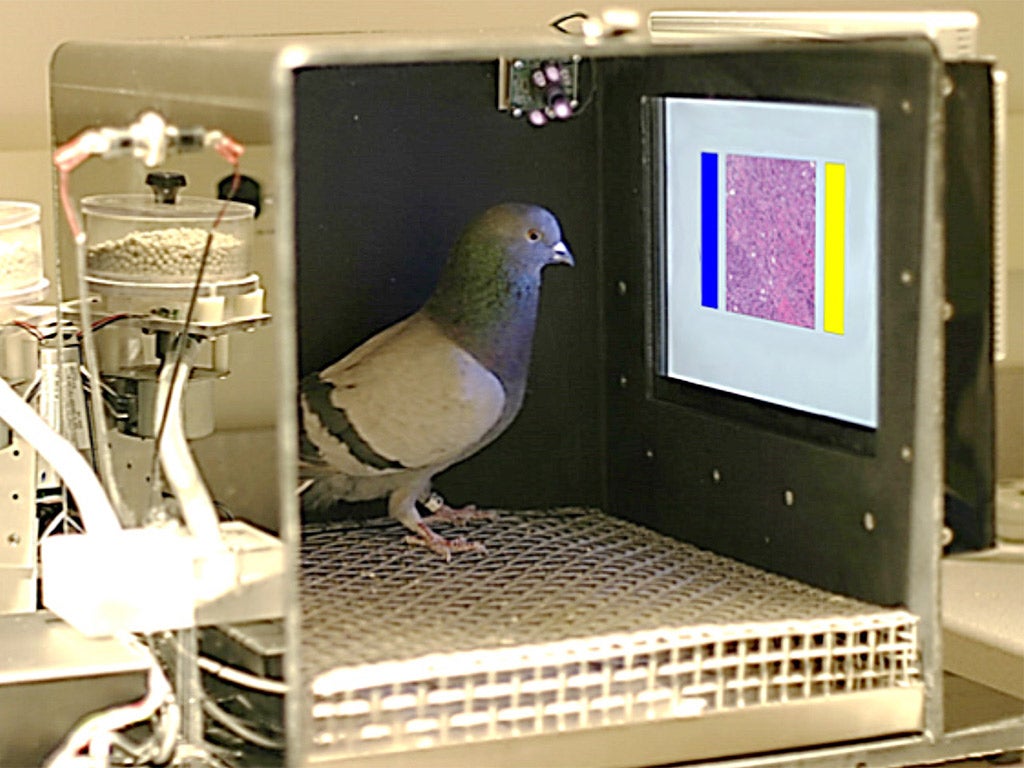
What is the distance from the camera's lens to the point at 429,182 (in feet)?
4.75

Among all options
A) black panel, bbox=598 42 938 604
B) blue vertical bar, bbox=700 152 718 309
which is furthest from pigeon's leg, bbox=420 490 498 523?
blue vertical bar, bbox=700 152 718 309

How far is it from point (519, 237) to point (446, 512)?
21 cm

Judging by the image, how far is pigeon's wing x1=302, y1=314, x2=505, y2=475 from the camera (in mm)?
1311

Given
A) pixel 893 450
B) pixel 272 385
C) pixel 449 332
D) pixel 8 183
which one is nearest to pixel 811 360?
pixel 893 450

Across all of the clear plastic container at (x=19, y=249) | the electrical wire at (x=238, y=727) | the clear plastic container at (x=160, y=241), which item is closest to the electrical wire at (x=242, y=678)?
the electrical wire at (x=238, y=727)

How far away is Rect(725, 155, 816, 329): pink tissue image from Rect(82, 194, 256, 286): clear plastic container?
0.37m

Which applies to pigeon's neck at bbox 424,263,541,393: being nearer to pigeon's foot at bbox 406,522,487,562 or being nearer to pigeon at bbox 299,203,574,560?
pigeon at bbox 299,203,574,560

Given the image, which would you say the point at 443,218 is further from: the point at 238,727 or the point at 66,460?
the point at 238,727

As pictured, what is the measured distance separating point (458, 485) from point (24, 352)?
35 centimetres

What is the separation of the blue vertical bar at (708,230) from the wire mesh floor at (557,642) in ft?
0.58

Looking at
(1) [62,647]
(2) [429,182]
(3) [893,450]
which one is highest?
(2) [429,182]

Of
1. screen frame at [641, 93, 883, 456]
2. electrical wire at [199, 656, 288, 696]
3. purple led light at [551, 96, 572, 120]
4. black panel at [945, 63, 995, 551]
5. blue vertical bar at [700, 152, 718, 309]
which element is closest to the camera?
electrical wire at [199, 656, 288, 696]

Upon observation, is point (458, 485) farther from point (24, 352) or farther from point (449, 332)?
point (24, 352)

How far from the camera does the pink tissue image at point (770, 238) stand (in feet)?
4.04
